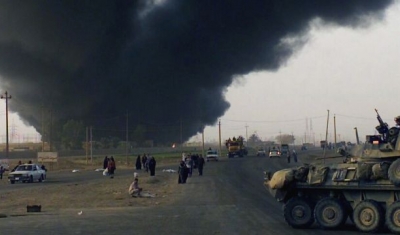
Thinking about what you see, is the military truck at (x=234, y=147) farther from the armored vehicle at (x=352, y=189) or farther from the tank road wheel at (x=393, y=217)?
the tank road wheel at (x=393, y=217)

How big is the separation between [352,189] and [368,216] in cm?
92

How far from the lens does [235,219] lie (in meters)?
19.3

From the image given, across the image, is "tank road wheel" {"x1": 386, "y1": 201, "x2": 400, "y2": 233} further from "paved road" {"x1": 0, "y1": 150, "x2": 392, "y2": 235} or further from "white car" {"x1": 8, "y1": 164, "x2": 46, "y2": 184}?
"white car" {"x1": 8, "y1": 164, "x2": 46, "y2": 184}

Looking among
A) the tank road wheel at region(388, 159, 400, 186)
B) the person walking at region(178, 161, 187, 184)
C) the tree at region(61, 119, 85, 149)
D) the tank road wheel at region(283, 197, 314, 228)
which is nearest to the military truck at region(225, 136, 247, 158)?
the tree at region(61, 119, 85, 149)

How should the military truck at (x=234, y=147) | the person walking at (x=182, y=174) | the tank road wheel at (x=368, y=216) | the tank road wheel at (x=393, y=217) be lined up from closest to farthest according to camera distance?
1. the tank road wheel at (x=393, y=217)
2. the tank road wheel at (x=368, y=216)
3. the person walking at (x=182, y=174)
4. the military truck at (x=234, y=147)

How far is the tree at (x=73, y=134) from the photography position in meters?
108

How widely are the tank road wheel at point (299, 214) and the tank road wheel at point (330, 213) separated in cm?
32

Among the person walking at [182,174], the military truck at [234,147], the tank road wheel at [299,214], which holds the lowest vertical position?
the tank road wheel at [299,214]

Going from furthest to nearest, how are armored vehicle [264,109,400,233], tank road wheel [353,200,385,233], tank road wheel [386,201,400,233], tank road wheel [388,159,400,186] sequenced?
armored vehicle [264,109,400,233], tank road wheel [353,200,385,233], tank road wheel [388,159,400,186], tank road wheel [386,201,400,233]

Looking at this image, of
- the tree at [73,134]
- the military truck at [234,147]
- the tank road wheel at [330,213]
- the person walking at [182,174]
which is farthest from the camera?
the tree at [73,134]

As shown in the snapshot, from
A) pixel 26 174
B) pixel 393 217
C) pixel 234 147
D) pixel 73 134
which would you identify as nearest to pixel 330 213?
pixel 393 217

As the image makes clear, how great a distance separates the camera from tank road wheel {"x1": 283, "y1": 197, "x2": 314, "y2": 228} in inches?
707

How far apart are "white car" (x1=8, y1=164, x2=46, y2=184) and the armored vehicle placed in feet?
99.8

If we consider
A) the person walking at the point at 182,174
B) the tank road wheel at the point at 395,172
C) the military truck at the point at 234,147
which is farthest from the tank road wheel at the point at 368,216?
the military truck at the point at 234,147
